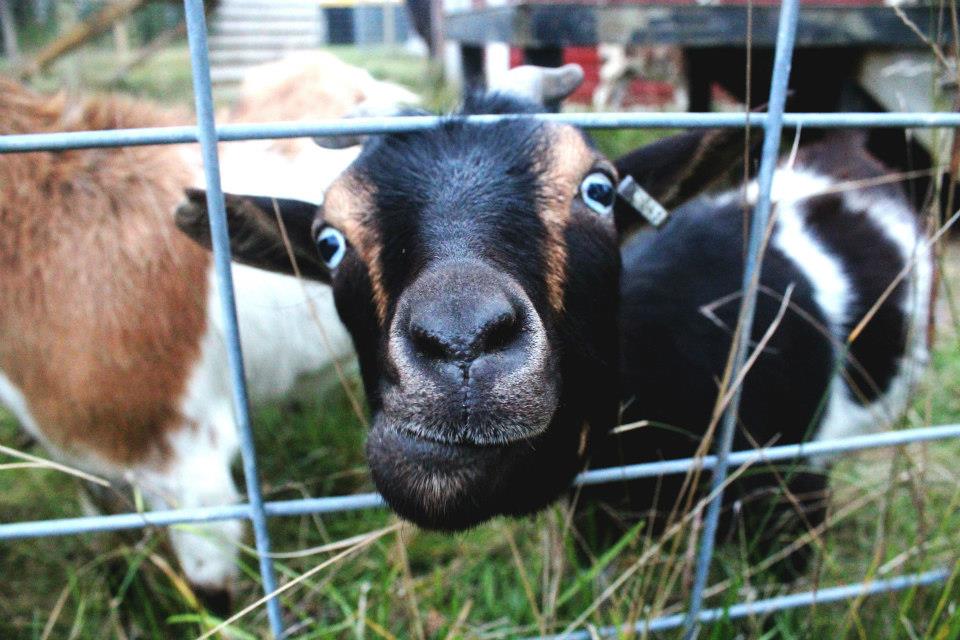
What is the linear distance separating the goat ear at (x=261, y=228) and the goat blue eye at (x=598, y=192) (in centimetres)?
62

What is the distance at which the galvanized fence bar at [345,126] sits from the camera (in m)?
1.25

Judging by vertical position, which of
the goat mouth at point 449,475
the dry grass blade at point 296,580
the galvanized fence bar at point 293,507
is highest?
the goat mouth at point 449,475

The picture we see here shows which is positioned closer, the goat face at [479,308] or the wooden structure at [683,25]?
the goat face at [479,308]

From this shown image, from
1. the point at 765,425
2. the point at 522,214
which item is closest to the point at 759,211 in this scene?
the point at 522,214

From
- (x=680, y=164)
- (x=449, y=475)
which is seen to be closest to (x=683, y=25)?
(x=680, y=164)

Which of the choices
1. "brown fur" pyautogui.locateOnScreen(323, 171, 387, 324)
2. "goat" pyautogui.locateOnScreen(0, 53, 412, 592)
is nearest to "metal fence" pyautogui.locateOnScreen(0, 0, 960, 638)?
"brown fur" pyautogui.locateOnScreen(323, 171, 387, 324)

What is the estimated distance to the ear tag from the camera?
174cm

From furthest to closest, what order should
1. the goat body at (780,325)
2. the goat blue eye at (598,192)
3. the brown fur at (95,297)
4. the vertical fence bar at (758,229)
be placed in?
the brown fur at (95,297)
the goat body at (780,325)
the goat blue eye at (598,192)
the vertical fence bar at (758,229)

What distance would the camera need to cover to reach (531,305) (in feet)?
4.21

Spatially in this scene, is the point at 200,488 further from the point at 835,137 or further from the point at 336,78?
the point at 835,137

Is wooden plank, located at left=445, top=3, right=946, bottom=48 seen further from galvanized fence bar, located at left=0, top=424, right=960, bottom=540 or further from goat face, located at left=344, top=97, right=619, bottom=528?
galvanized fence bar, located at left=0, top=424, right=960, bottom=540

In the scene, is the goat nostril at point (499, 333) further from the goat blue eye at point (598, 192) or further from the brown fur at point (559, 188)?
the goat blue eye at point (598, 192)

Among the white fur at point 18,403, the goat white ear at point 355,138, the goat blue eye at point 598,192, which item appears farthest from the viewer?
the white fur at point 18,403

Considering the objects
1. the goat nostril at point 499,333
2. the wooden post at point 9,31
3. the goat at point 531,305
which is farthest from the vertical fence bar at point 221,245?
the wooden post at point 9,31
